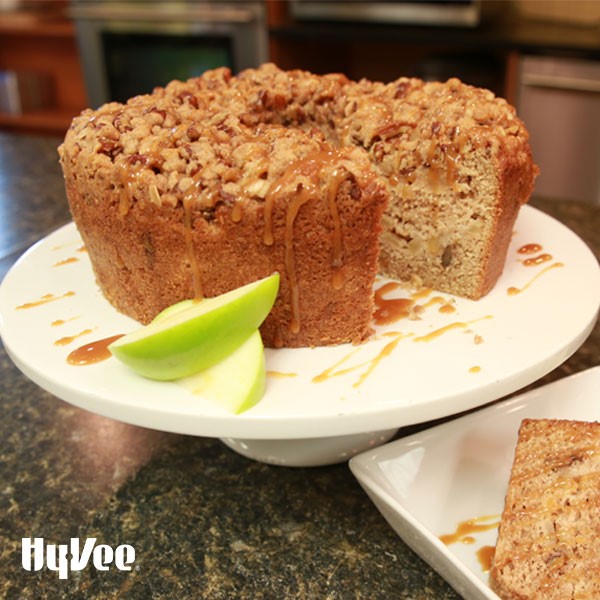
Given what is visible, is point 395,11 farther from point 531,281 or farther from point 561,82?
point 531,281

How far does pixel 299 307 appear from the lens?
123 cm

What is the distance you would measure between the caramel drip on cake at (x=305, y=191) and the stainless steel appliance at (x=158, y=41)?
114 inches

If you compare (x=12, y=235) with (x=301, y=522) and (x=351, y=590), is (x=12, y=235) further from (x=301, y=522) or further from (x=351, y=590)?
(x=351, y=590)

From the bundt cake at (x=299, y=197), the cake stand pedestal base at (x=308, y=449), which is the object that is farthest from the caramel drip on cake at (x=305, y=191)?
the cake stand pedestal base at (x=308, y=449)

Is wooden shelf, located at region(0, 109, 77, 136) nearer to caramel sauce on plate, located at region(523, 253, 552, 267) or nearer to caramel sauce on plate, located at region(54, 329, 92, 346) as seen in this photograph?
caramel sauce on plate, located at region(54, 329, 92, 346)

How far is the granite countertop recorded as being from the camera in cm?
109

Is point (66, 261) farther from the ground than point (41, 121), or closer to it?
farther from the ground

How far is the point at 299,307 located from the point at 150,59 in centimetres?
349

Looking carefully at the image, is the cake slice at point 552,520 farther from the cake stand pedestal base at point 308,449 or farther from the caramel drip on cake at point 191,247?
the caramel drip on cake at point 191,247

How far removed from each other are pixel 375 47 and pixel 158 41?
4.33 ft

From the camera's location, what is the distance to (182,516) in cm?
122

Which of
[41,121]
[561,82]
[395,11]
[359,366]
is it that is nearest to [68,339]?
[359,366]

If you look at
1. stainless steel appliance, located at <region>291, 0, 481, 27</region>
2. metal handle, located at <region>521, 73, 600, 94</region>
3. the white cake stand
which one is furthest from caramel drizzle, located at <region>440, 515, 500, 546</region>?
stainless steel appliance, located at <region>291, 0, 481, 27</region>

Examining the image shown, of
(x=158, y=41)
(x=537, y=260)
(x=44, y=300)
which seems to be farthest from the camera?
(x=158, y=41)
